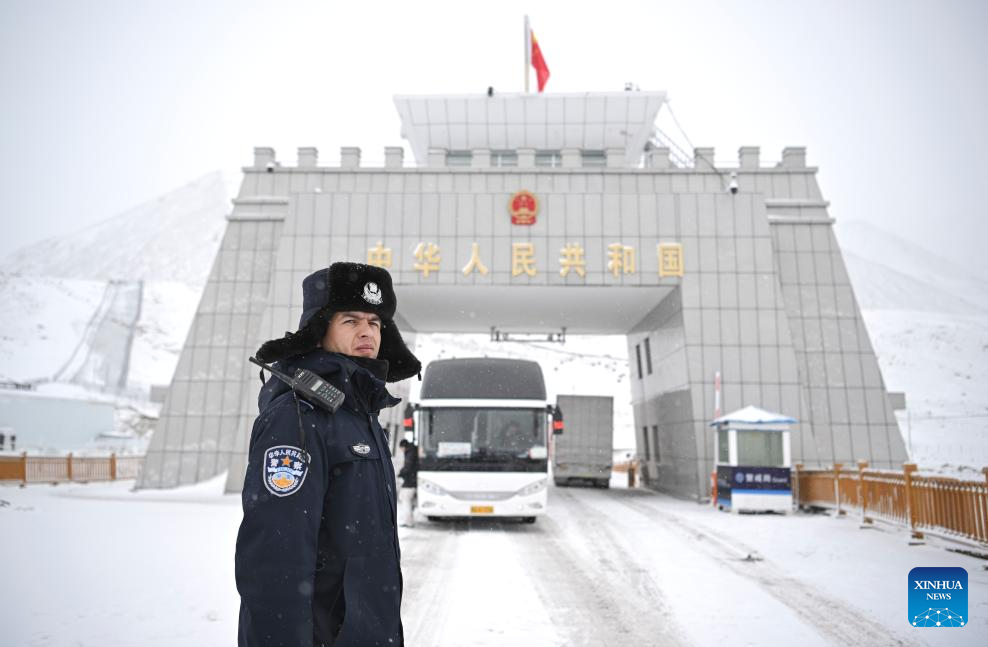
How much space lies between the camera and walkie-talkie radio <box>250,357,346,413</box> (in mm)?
2258

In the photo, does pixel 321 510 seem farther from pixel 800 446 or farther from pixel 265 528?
pixel 800 446

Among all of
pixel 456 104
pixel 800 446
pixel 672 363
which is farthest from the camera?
pixel 456 104

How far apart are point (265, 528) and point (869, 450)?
25111mm

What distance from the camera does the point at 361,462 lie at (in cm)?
233

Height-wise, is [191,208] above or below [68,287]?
above

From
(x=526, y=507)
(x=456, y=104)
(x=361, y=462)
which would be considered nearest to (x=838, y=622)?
(x=361, y=462)

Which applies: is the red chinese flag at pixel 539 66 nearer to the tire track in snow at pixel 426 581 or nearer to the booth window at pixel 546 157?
the booth window at pixel 546 157

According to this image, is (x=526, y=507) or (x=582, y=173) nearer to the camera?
(x=526, y=507)

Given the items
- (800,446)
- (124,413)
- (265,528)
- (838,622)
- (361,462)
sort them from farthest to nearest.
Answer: (124,413), (800,446), (838,622), (361,462), (265,528)

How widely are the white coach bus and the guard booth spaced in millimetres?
6033

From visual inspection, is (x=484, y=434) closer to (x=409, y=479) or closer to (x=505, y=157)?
(x=409, y=479)

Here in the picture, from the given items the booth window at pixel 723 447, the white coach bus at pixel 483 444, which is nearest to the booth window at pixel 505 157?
the booth window at pixel 723 447

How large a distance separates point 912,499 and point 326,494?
40.3ft

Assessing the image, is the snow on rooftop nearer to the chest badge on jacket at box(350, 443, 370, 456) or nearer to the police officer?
the police officer
